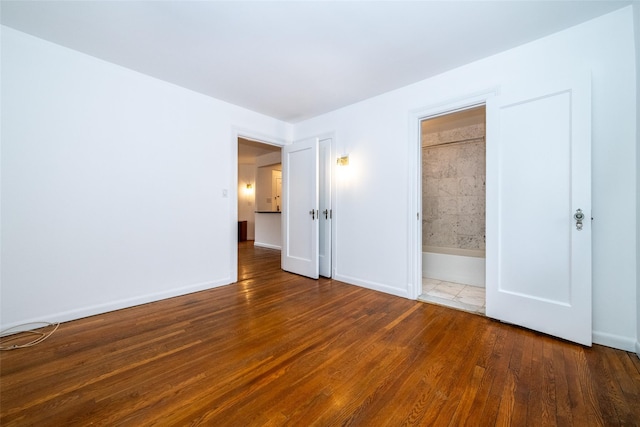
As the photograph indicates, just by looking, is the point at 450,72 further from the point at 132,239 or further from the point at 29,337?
the point at 29,337

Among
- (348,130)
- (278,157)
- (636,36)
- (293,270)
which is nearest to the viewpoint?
(636,36)

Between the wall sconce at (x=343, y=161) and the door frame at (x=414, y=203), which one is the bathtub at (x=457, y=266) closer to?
the door frame at (x=414, y=203)

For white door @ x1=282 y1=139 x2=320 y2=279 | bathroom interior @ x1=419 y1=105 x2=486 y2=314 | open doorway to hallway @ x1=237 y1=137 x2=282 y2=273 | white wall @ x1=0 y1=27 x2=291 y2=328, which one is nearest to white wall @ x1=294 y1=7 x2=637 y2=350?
white door @ x1=282 y1=139 x2=320 y2=279

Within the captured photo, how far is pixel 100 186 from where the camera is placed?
252cm

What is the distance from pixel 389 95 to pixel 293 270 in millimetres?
2943

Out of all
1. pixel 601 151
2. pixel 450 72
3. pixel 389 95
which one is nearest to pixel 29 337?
pixel 389 95

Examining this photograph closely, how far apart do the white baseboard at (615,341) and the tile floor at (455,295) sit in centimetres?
77

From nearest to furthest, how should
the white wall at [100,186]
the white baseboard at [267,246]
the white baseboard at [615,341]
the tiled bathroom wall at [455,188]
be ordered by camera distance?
the white baseboard at [615,341]
the white wall at [100,186]
the tiled bathroom wall at [455,188]
the white baseboard at [267,246]

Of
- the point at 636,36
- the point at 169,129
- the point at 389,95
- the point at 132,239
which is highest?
the point at 389,95

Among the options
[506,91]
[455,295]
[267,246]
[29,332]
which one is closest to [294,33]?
[506,91]

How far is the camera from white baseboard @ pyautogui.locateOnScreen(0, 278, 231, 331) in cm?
222

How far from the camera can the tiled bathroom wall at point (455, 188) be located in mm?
4203

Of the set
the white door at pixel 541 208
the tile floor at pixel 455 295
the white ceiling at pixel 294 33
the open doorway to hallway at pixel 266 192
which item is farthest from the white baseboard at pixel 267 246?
the white door at pixel 541 208

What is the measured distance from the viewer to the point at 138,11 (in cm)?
191
